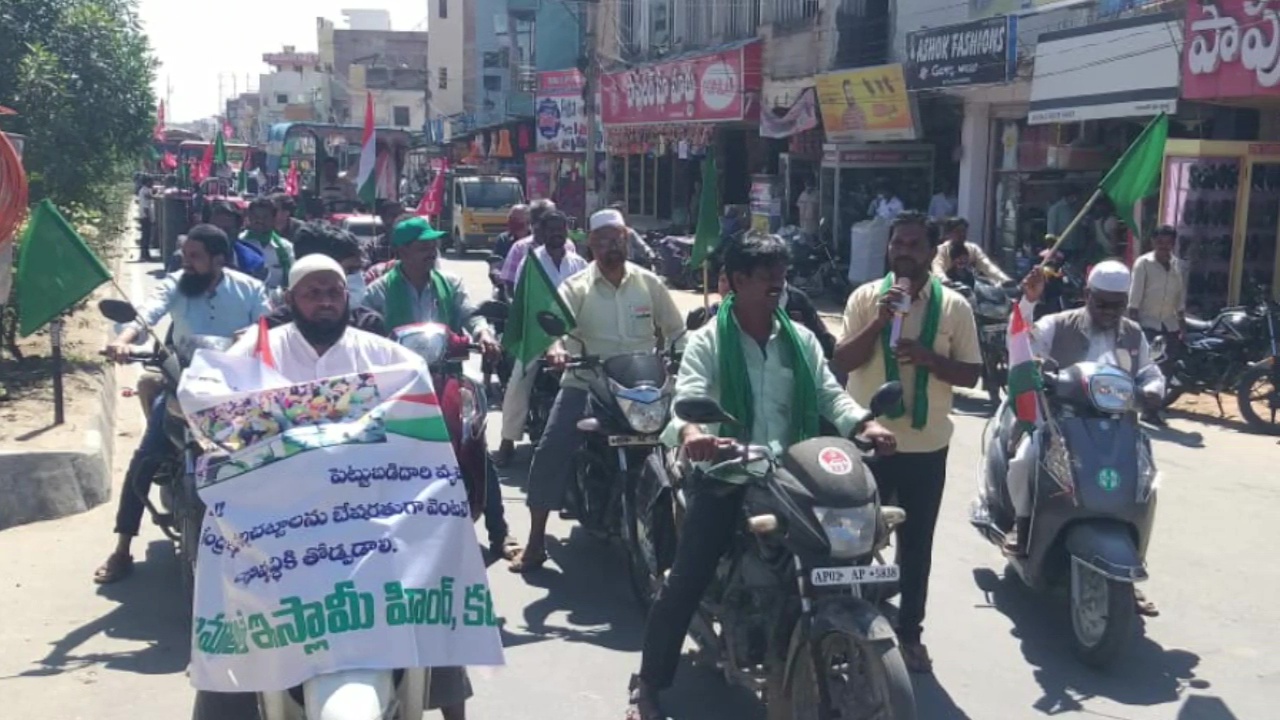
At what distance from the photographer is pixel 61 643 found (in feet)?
18.3

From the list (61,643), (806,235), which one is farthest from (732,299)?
(806,235)

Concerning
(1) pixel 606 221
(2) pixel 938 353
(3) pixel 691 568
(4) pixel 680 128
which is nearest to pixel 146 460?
(1) pixel 606 221

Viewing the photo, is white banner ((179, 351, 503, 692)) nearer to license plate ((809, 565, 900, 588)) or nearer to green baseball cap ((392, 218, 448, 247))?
license plate ((809, 565, 900, 588))

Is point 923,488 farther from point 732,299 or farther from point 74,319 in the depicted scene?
point 74,319

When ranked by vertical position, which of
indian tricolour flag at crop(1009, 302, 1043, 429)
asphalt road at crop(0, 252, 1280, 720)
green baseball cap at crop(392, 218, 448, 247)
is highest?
green baseball cap at crop(392, 218, 448, 247)

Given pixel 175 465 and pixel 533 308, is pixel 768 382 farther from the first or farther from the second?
pixel 175 465

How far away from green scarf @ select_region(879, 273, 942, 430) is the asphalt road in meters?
1.07

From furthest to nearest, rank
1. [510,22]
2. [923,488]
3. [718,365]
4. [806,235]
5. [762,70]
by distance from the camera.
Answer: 1. [510,22]
2. [762,70]
3. [806,235]
4. [923,488]
5. [718,365]

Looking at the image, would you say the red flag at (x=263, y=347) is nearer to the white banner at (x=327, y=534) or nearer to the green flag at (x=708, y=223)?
the white banner at (x=327, y=534)

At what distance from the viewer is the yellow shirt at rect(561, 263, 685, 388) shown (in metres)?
6.73

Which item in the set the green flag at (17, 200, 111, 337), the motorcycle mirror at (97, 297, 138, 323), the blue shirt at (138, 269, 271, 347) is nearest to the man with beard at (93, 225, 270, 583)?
the blue shirt at (138, 269, 271, 347)

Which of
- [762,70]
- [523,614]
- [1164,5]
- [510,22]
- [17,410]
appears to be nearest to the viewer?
[523,614]

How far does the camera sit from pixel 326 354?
13.8 feet

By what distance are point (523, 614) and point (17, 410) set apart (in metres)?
4.62
